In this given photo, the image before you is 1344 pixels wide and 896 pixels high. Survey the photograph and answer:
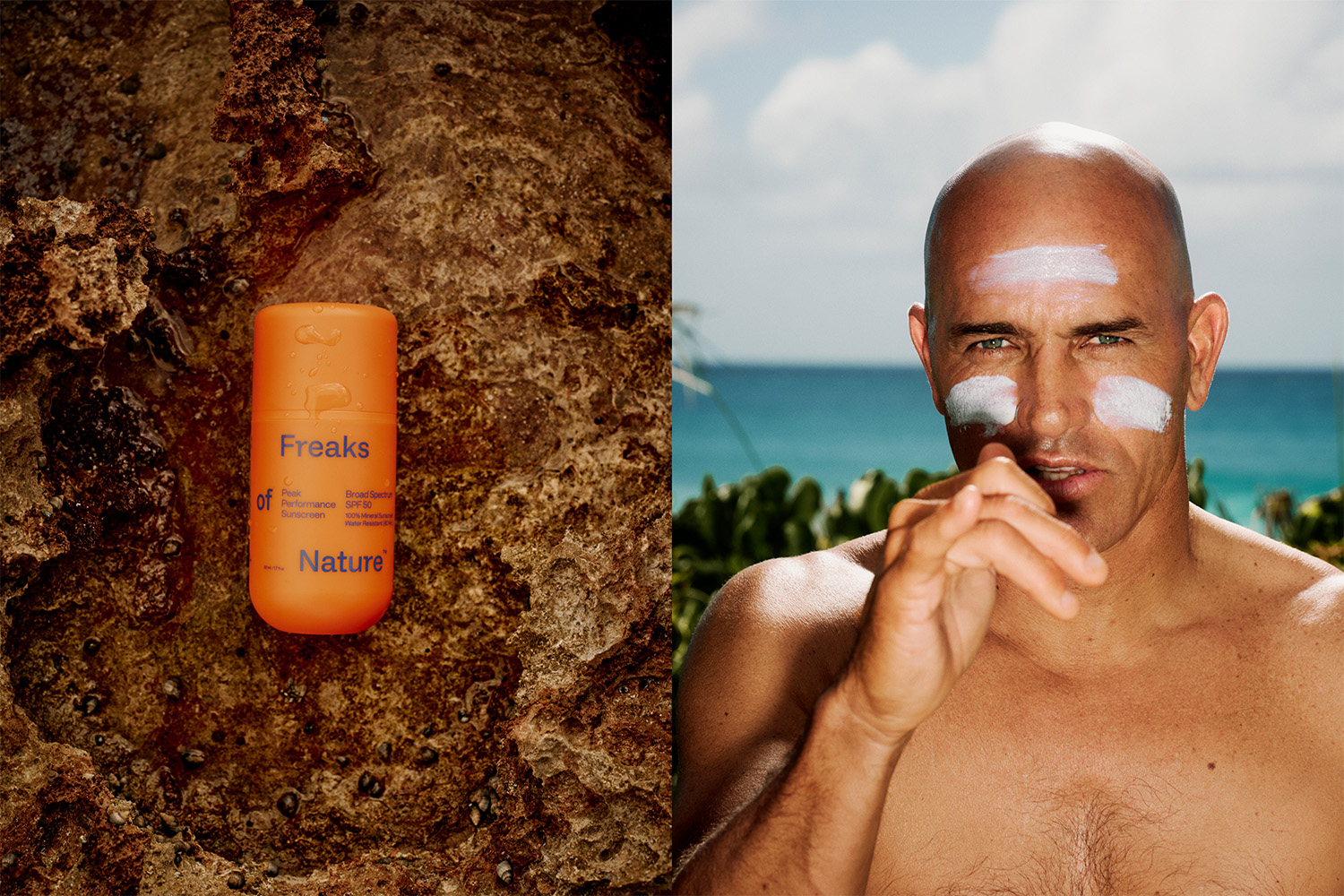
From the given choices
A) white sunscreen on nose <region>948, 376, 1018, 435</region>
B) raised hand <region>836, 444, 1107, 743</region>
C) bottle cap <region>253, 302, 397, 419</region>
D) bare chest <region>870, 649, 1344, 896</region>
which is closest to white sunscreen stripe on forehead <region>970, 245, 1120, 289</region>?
white sunscreen on nose <region>948, 376, 1018, 435</region>

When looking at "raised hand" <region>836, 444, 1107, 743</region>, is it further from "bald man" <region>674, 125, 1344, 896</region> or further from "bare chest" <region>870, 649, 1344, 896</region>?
"bare chest" <region>870, 649, 1344, 896</region>

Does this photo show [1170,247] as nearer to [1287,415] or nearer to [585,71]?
[1287,415]

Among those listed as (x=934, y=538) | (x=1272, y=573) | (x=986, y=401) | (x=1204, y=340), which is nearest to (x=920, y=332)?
(x=986, y=401)

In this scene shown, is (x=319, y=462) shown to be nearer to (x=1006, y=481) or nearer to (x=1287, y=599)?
(x=1006, y=481)

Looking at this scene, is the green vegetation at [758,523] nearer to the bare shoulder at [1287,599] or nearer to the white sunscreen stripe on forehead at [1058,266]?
the bare shoulder at [1287,599]

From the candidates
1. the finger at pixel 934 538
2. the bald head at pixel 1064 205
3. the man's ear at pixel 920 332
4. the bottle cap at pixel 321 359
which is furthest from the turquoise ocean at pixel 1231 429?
the bottle cap at pixel 321 359

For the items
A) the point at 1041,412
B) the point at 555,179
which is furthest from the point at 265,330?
the point at 1041,412
